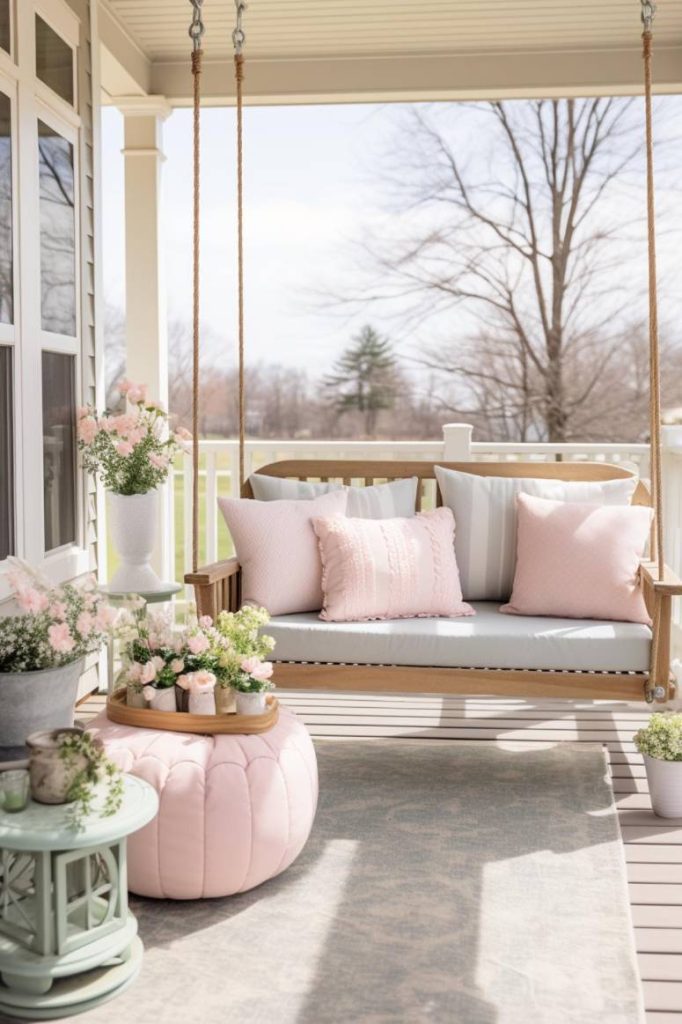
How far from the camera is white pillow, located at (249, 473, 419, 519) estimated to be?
3924mm

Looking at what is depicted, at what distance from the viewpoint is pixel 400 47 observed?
5.33 meters

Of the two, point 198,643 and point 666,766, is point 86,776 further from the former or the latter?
point 666,766

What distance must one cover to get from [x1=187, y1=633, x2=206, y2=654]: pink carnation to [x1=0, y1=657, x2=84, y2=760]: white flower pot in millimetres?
330

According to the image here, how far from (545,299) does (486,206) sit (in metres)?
1.04

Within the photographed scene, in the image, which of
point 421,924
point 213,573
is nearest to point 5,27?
point 213,573

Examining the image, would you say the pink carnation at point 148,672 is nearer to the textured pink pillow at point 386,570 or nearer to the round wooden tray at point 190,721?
the round wooden tray at point 190,721

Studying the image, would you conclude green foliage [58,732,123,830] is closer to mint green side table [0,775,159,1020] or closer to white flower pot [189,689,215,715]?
mint green side table [0,775,159,1020]

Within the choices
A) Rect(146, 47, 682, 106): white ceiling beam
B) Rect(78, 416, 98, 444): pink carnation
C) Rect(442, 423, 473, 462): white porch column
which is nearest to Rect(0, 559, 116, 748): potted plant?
Rect(78, 416, 98, 444): pink carnation

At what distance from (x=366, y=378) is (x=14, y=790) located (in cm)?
920

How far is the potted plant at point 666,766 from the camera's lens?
10.3 feet

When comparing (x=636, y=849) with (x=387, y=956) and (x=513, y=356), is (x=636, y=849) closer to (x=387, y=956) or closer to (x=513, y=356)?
(x=387, y=956)

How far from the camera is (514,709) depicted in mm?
4395

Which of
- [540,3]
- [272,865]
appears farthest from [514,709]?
[540,3]

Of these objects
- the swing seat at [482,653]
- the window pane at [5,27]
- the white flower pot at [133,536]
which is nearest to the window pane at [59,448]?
the white flower pot at [133,536]
